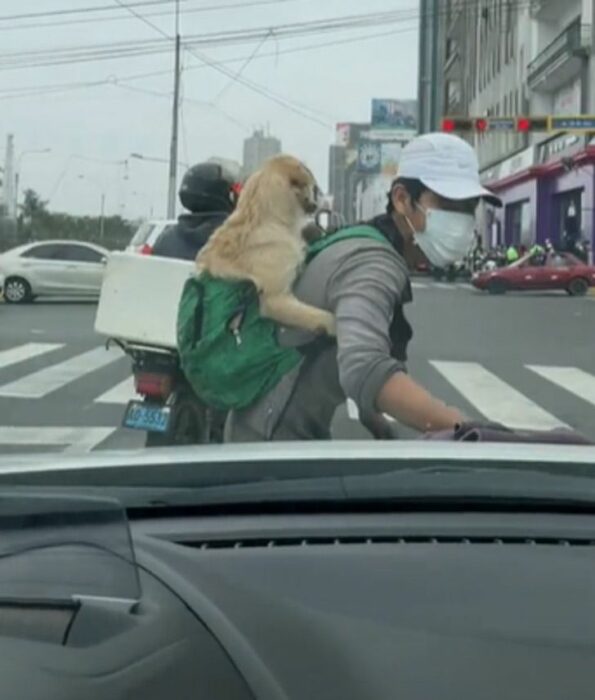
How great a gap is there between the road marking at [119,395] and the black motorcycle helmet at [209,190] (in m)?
7.93

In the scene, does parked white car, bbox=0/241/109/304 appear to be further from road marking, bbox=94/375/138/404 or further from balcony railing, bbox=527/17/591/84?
balcony railing, bbox=527/17/591/84

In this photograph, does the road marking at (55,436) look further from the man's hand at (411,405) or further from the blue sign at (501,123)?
the blue sign at (501,123)

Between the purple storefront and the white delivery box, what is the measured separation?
4359 centimetres

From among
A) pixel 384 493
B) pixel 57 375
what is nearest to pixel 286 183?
pixel 384 493

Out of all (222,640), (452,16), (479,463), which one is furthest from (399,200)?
(452,16)

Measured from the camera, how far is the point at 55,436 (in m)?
11.8

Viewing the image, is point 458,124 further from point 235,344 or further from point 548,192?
point 235,344

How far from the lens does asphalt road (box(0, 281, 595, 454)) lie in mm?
12328

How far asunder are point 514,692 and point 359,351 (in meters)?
1.85

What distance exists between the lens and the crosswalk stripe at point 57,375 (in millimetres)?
14930

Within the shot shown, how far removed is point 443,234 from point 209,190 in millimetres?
2035

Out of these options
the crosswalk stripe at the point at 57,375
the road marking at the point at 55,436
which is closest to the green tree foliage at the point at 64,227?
the crosswalk stripe at the point at 57,375

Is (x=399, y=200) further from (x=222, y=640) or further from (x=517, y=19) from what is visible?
(x=517, y=19)

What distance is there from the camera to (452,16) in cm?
10444
